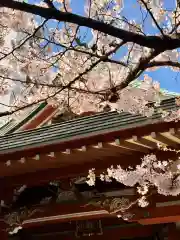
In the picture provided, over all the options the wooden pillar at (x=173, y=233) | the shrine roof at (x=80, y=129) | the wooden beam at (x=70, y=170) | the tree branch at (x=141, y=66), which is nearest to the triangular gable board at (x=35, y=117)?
the shrine roof at (x=80, y=129)

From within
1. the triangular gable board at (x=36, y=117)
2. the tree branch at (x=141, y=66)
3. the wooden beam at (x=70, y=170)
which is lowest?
the wooden beam at (x=70, y=170)

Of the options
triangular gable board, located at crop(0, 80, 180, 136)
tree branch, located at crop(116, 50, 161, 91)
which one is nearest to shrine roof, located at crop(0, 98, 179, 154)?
triangular gable board, located at crop(0, 80, 180, 136)

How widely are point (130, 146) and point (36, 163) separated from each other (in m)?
1.39

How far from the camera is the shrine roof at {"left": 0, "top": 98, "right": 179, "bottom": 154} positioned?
5.19m

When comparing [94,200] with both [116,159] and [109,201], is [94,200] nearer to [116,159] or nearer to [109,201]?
[109,201]

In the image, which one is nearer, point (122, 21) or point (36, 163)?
point (122, 21)

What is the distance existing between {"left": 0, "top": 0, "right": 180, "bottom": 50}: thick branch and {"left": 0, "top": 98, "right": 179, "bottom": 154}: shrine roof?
2123 millimetres

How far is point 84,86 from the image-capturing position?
4270mm

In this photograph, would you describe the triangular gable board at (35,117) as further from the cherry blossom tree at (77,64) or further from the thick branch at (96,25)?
the thick branch at (96,25)

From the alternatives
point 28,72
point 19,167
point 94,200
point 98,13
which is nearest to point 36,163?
point 19,167

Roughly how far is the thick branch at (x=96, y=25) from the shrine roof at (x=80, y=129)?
212 cm

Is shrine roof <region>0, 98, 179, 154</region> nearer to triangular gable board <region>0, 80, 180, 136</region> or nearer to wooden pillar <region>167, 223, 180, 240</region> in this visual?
triangular gable board <region>0, 80, 180, 136</region>

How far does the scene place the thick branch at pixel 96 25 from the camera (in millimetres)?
2676

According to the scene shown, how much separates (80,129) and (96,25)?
11.1 ft
